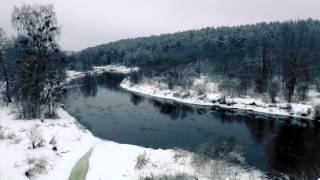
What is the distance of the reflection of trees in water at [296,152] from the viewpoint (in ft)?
69.2

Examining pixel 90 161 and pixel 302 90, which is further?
pixel 302 90

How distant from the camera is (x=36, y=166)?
17250 millimetres

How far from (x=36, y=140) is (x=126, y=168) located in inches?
271

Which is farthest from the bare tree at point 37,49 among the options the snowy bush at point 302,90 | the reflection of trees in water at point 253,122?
the snowy bush at point 302,90

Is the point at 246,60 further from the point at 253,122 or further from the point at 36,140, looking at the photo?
the point at 36,140

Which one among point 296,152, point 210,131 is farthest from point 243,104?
point 296,152

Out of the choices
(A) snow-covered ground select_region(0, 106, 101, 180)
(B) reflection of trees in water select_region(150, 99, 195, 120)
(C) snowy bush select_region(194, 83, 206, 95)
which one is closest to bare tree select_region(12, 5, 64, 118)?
(A) snow-covered ground select_region(0, 106, 101, 180)

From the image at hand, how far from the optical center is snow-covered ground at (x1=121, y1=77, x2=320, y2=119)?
41.8 meters

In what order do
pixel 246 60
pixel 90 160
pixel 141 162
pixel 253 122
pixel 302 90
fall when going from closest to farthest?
pixel 141 162 → pixel 90 160 → pixel 253 122 → pixel 302 90 → pixel 246 60

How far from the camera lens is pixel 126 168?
61.4 ft

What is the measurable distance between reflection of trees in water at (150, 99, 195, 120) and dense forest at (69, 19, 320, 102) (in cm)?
1050

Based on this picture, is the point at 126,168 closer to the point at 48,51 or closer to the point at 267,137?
the point at 267,137

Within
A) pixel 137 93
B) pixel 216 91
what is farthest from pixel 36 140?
pixel 137 93

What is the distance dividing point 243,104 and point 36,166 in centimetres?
3554
